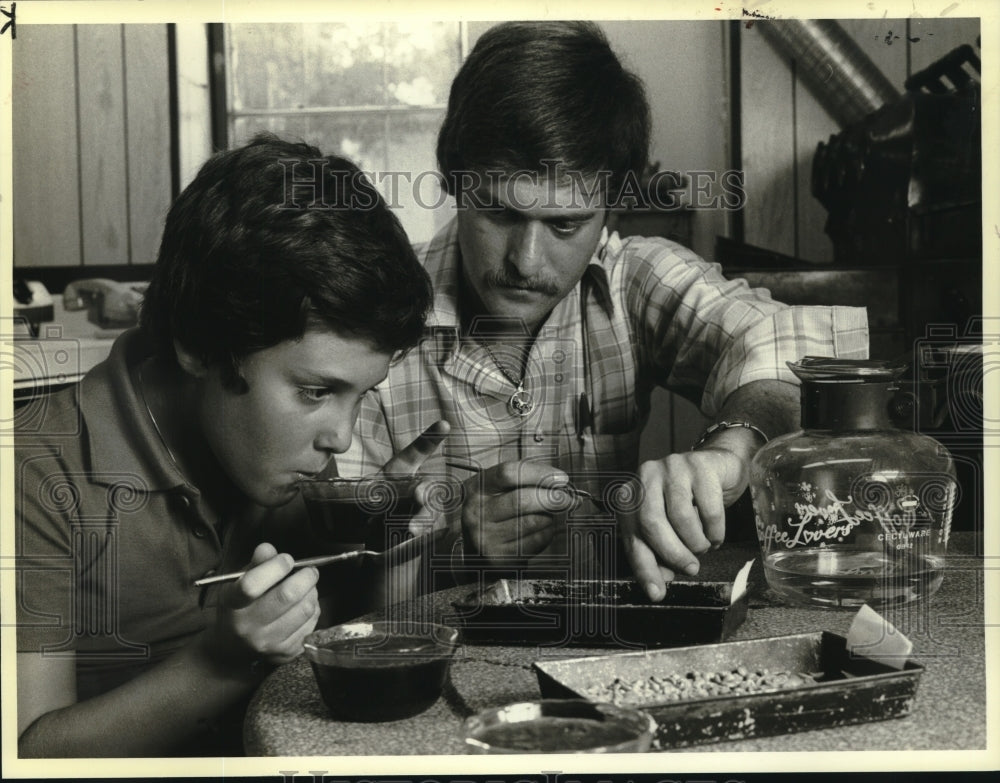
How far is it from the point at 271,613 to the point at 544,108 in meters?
0.63

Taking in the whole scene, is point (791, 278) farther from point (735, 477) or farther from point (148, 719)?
point (148, 719)

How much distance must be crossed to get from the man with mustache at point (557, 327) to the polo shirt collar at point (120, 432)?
0.18 m

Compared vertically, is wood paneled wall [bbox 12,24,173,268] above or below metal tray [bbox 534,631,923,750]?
above

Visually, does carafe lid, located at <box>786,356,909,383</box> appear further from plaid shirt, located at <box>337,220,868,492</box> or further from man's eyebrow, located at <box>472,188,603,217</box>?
man's eyebrow, located at <box>472,188,603,217</box>

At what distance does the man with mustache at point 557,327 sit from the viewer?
108 centimetres

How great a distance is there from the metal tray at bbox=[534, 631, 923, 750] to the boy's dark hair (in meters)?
0.46

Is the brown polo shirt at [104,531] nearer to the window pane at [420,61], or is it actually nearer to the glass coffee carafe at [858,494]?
the window pane at [420,61]

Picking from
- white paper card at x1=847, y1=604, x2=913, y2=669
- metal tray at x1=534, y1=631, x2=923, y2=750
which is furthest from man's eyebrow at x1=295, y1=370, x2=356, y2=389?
white paper card at x1=847, y1=604, x2=913, y2=669

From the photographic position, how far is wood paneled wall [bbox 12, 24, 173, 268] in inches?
40.3

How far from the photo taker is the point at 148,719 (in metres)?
0.86

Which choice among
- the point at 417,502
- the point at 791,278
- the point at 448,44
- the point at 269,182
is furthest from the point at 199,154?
the point at 791,278

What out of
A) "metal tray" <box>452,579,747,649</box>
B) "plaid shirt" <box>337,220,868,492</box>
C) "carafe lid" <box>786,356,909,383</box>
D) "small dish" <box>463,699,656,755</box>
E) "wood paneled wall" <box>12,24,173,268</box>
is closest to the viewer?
"small dish" <box>463,699,656,755</box>

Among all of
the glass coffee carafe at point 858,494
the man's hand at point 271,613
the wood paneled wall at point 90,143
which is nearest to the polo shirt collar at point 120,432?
the wood paneled wall at point 90,143

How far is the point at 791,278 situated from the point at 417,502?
51 cm
